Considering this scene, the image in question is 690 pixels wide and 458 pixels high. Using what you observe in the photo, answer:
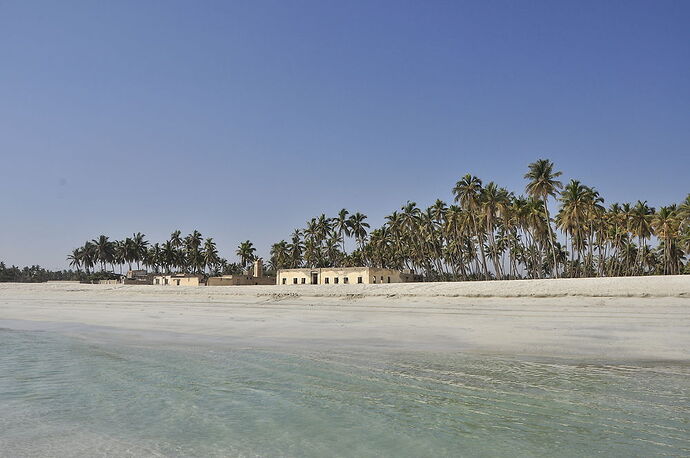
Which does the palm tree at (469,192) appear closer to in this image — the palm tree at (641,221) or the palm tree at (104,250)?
the palm tree at (641,221)

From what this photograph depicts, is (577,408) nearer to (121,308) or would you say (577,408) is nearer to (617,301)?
(617,301)

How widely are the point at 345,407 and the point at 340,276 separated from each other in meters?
53.3

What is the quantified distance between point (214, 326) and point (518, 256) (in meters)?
107

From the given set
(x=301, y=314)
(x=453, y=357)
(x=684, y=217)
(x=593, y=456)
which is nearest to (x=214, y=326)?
(x=301, y=314)

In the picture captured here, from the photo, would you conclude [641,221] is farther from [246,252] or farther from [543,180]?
[246,252]

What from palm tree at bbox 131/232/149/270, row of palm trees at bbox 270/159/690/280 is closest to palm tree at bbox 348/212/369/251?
row of palm trees at bbox 270/159/690/280

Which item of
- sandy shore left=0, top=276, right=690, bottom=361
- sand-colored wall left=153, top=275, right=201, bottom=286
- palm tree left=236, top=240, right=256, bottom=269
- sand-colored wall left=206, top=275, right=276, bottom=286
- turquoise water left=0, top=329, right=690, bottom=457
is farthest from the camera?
palm tree left=236, top=240, right=256, bottom=269

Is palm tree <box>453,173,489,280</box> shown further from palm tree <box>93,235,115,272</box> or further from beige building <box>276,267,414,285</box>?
palm tree <box>93,235,115,272</box>

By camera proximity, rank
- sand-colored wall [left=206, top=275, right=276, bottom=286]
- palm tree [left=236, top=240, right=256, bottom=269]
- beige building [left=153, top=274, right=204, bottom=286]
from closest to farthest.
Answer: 1. beige building [left=153, top=274, right=204, bottom=286]
2. sand-colored wall [left=206, top=275, right=276, bottom=286]
3. palm tree [left=236, top=240, right=256, bottom=269]

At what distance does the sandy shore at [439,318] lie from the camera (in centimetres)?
1460

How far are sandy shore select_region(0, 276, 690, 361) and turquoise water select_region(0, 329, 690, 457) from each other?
2829 mm

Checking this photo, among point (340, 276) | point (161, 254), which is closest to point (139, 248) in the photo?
point (161, 254)

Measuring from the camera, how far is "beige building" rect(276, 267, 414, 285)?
58.7 meters

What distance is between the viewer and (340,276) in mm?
61281
